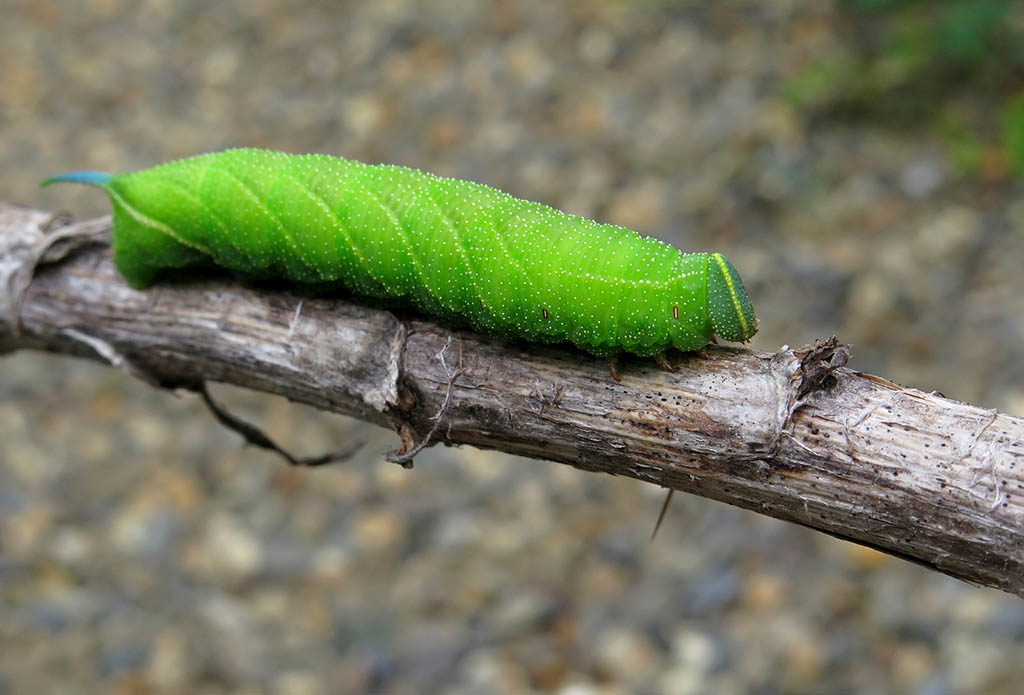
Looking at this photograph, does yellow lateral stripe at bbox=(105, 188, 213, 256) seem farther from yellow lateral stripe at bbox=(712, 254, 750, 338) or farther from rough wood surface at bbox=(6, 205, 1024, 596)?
yellow lateral stripe at bbox=(712, 254, 750, 338)

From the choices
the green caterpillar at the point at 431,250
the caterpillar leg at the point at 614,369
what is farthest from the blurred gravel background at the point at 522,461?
the caterpillar leg at the point at 614,369

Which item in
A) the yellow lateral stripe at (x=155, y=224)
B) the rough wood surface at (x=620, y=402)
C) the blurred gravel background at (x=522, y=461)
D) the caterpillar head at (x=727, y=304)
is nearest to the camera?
the rough wood surface at (x=620, y=402)

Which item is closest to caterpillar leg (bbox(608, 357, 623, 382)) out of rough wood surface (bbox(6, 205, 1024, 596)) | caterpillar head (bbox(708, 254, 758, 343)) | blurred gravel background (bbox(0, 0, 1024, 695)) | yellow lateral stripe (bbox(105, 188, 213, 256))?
rough wood surface (bbox(6, 205, 1024, 596))

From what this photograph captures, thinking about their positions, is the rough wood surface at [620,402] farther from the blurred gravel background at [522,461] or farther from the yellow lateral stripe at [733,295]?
the blurred gravel background at [522,461]

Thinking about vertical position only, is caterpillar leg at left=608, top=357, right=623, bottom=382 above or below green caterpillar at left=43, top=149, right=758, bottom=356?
below

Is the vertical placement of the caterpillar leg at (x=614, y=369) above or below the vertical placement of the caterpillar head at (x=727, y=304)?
below

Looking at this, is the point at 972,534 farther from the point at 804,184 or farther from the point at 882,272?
the point at 804,184

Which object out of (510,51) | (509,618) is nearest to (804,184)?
(510,51)

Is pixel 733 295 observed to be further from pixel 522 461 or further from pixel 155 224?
pixel 522 461
